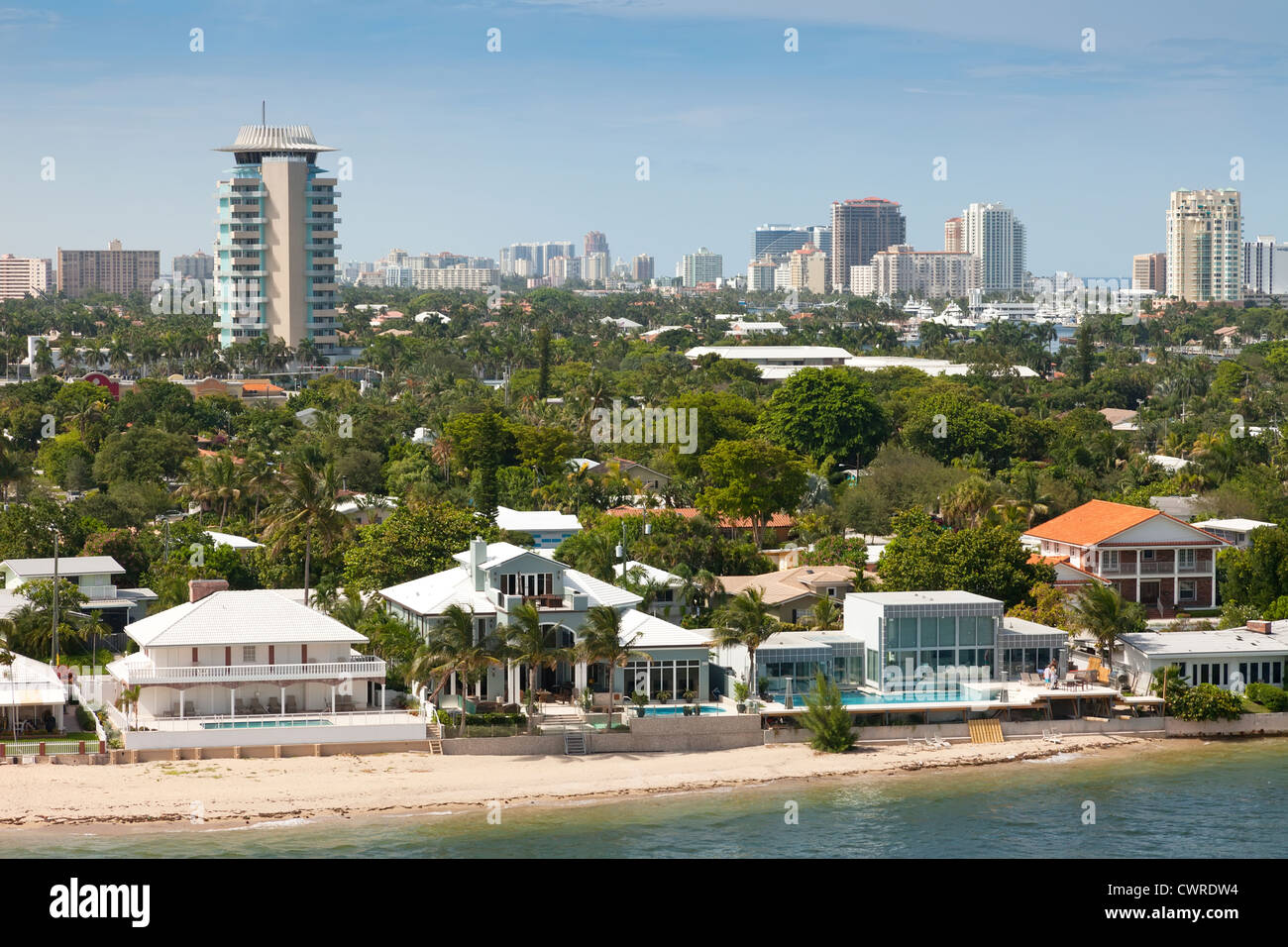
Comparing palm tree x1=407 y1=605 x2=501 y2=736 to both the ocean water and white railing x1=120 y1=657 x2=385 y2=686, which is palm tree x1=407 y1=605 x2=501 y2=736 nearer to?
white railing x1=120 y1=657 x2=385 y2=686

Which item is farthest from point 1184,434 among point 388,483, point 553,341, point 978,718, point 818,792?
point 553,341

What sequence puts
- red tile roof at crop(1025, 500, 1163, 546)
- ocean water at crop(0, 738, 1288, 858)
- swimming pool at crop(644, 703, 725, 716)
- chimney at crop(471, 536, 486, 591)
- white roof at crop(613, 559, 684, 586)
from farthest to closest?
red tile roof at crop(1025, 500, 1163, 546), white roof at crop(613, 559, 684, 586), chimney at crop(471, 536, 486, 591), swimming pool at crop(644, 703, 725, 716), ocean water at crop(0, 738, 1288, 858)

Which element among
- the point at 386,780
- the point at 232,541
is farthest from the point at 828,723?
the point at 232,541

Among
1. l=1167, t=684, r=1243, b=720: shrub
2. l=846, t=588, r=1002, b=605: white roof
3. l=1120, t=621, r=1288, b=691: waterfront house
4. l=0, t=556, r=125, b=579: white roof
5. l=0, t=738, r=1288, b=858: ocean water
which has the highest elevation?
l=0, t=556, r=125, b=579: white roof

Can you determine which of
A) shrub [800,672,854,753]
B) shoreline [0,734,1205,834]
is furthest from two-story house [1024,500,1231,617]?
shrub [800,672,854,753]

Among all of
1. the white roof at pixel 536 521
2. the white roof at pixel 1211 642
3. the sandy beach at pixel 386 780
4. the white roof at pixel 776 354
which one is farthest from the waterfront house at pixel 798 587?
the white roof at pixel 776 354

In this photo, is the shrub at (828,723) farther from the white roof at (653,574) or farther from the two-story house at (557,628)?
the white roof at (653,574)

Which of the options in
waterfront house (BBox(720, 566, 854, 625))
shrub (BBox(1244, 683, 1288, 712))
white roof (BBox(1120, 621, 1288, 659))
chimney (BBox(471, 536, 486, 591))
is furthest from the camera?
waterfront house (BBox(720, 566, 854, 625))
